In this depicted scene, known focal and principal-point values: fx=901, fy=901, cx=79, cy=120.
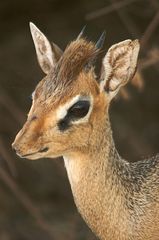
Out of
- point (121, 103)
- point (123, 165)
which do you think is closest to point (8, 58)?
point (121, 103)

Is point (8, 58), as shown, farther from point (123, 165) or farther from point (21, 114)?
point (123, 165)

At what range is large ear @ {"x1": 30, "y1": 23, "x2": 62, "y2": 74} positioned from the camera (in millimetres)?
3938

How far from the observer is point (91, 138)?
3795mm

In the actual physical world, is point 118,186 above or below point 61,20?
above

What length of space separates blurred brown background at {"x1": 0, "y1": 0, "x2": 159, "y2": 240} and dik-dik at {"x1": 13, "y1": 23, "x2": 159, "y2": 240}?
3962 millimetres

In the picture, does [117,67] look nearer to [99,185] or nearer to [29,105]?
[99,185]

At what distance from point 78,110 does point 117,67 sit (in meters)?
0.35

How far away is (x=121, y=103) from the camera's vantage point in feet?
29.4

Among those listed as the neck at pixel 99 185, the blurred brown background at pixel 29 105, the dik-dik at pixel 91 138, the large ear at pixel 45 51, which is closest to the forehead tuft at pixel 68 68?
the dik-dik at pixel 91 138

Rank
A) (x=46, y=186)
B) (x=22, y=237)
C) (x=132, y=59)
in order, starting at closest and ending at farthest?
(x=132, y=59), (x=22, y=237), (x=46, y=186)

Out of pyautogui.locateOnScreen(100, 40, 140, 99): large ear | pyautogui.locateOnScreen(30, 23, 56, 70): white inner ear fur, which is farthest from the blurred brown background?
pyautogui.locateOnScreen(100, 40, 140, 99): large ear

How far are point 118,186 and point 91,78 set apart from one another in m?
0.50

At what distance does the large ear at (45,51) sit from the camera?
12.9 ft

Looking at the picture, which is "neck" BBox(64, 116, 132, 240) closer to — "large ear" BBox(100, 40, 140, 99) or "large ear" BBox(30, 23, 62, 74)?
"large ear" BBox(100, 40, 140, 99)
